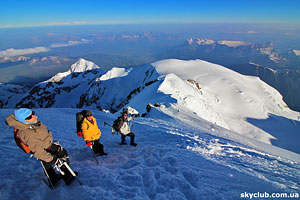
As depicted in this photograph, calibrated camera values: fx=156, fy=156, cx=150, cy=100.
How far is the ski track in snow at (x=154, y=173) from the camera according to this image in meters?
4.29

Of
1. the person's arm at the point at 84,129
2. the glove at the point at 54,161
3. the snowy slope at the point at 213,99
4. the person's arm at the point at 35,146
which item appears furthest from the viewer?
the snowy slope at the point at 213,99

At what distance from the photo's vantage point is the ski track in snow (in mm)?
4293

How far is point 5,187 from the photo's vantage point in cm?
413

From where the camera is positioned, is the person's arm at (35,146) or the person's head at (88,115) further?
the person's head at (88,115)

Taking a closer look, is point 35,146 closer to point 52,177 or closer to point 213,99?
point 52,177

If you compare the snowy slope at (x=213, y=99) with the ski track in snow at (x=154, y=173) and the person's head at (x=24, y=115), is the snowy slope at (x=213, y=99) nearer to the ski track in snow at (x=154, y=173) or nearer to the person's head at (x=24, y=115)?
the ski track in snow at (x=154, y=173)

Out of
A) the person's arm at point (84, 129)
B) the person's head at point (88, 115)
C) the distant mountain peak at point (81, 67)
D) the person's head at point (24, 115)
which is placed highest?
the person's head at point (24, 115)

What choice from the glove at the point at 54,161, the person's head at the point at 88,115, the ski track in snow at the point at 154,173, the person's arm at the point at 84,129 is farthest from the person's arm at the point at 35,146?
the person's head at the point at 88,115

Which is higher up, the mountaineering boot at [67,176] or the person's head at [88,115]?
the person's head at [88,115]

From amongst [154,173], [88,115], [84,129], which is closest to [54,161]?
[84,129]

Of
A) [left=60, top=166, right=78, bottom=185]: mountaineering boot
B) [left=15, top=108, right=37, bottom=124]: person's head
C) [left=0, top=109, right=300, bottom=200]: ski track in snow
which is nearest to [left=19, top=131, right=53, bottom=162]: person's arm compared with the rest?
[left=15, top=108, right=37, bottom=124]: person's head

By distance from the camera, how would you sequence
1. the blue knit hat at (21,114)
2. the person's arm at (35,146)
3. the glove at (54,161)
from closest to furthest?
the blue knit hat at (21,114) < the person's arm at (35,146) < the glove at (54,161)

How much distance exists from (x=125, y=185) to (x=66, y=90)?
421 ft

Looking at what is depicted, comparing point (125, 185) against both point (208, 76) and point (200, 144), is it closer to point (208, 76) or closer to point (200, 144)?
point (200, 144)
